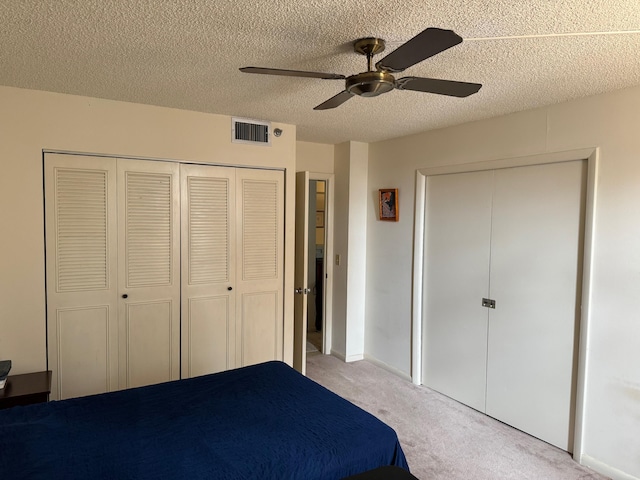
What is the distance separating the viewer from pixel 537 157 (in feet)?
9.75

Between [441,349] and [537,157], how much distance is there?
1843 millimetres

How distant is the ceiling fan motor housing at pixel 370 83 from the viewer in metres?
1.78

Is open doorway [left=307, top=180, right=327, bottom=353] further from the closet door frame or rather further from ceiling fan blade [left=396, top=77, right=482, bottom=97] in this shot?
ceiling fan blade [left=396, top=77, right=482, bottom=97]

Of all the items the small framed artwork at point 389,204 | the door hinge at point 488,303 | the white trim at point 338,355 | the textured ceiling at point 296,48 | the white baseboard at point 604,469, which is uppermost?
the textured ceiling at point 296,48

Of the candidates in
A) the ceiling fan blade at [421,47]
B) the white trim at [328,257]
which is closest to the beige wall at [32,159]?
the white trim at [328,257]

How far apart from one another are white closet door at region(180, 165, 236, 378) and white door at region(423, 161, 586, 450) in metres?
1.83

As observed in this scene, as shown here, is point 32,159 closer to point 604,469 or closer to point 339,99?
point 339,99

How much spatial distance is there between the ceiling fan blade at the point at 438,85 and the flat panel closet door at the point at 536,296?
140 centimetres

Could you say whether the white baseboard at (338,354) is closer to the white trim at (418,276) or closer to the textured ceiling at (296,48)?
the white trim at (418,276)

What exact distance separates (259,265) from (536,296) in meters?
2.23

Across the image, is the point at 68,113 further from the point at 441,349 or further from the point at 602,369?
the point at 602,369

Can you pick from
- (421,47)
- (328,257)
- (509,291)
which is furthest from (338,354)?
(421,47)

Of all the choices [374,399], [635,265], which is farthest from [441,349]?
[635,265]

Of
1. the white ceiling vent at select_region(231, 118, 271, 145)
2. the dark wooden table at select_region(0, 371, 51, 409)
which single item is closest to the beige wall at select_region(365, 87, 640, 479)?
the white ceiling vent at select_region(231, 118, 271, 145)
